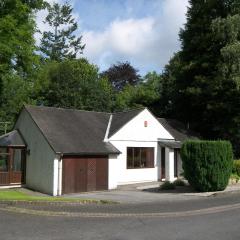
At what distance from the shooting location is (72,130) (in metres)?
31.7

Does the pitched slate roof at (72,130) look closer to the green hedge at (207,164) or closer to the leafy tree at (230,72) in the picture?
the green hedge at (207,164)

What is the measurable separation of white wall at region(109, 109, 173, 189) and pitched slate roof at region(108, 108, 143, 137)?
0.28 metres

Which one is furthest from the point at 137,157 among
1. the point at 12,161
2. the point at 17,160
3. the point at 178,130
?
the point at 12,161

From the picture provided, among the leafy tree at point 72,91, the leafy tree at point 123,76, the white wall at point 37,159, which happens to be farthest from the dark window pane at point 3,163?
the leafy tree at point 123,76

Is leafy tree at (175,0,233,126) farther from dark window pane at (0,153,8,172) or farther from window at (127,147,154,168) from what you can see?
dark window pane at (0,153,8,172)

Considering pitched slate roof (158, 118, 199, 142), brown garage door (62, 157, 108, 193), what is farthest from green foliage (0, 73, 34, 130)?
brown garage door (62, 157, 108, 193)

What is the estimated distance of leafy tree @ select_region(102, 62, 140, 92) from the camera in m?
67.7

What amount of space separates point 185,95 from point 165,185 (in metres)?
16.2

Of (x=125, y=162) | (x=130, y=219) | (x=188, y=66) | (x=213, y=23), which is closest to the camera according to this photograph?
(x=130, y=219)

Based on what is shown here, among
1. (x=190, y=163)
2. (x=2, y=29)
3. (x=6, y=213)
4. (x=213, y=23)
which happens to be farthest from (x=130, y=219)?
(x=213, y=23)

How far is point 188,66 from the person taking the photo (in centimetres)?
4112

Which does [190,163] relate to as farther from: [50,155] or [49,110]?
[49,110]

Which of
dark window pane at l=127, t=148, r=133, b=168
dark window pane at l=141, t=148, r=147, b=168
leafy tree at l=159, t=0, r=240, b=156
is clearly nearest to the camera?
dark window pane at l=127, t=148, r=133, b=168

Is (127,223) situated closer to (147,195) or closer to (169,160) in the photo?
(147,195)
